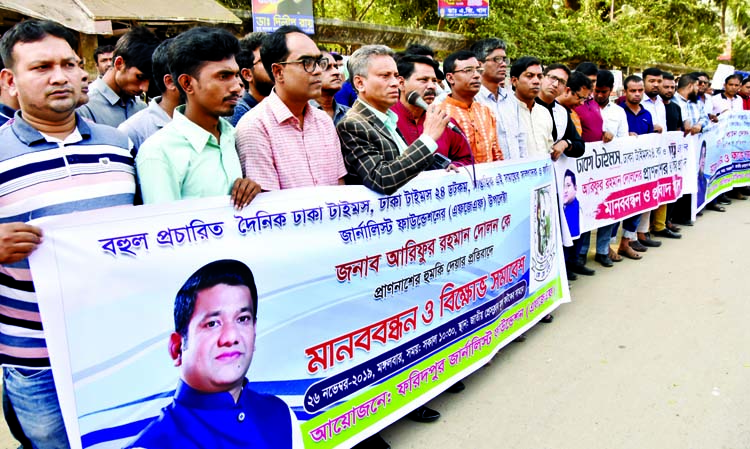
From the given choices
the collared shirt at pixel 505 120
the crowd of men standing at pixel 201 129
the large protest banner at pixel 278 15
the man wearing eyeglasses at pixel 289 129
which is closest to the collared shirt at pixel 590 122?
the crowd of men standing at pixel 201 129

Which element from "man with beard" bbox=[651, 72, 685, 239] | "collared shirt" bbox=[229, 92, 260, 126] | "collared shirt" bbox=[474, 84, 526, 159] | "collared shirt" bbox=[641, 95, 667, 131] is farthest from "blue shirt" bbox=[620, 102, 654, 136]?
"collared shirt" bbox=[229, 92, 260, 126]

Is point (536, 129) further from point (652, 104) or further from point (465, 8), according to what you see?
point (465, 8)

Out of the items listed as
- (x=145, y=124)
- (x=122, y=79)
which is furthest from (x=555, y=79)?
(x=145, y=124)

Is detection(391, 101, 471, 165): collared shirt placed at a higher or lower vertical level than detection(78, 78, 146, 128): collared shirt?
lower

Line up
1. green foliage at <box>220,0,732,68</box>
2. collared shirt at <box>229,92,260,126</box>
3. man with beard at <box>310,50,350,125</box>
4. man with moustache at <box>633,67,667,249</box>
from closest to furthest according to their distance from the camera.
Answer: collared shirt at <box>229,92,260,126</box>, man with beard at <box>310,50,350,125</box>, man with moustache at <box>633,67,667,249</box>, green foliage at <box>220,0,732,68</box>

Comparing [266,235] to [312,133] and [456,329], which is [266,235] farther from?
[456,329]

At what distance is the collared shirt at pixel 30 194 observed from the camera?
67.5 inches

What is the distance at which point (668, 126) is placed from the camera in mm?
6984

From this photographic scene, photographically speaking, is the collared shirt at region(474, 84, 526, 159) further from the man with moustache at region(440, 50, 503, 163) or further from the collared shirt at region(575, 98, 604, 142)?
the collared shirt at region(575, 98, 604, 142)

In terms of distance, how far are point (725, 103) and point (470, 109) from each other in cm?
707

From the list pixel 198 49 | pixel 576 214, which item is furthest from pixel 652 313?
pixel 198 49

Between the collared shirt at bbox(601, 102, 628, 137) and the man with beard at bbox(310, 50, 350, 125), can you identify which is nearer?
the man with beard at bbox(310, 50, 350, 125)

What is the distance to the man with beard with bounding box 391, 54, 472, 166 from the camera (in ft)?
11.1

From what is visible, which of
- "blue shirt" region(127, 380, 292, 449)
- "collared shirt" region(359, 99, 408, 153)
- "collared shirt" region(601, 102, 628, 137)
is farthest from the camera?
"collared shirt" region(601, 102, 628, 137)
